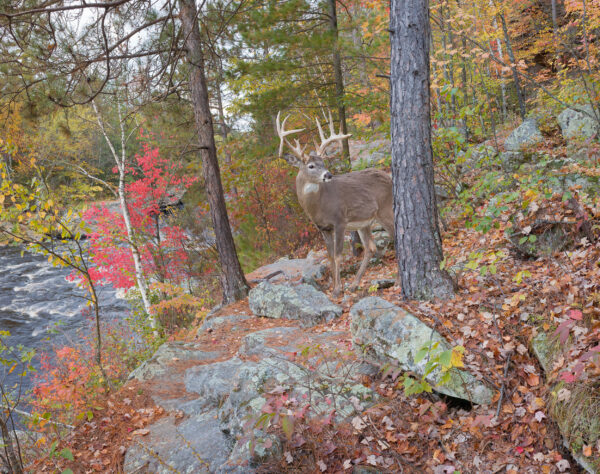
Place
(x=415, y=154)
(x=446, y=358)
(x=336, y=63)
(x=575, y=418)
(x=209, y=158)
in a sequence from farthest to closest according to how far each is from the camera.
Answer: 1. (x=336, y=63)
2. (x=209, y=158)
3. (x=415, y=154)
4. (x=575, y=418)
5. (x=446, y=358)

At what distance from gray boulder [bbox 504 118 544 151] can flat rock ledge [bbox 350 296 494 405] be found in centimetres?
728

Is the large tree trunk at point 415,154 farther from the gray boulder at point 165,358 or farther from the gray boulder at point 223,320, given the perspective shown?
the gray boulder at point 223,320

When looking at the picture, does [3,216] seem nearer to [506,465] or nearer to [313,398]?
[313,398]

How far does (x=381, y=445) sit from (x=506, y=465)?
0.84 meters

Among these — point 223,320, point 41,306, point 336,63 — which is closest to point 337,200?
point 223,320

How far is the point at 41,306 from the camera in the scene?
14727mm

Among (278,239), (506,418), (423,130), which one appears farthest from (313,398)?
(278,239)

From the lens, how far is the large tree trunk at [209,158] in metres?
7.61

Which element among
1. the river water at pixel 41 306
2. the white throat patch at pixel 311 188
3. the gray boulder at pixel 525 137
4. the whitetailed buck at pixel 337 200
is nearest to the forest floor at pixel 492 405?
the whitetailed buck at pixel 337 200

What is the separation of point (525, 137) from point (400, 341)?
8383mm

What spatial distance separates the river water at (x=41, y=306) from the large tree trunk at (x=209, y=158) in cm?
576

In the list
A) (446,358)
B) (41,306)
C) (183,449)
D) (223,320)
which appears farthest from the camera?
(41,306)

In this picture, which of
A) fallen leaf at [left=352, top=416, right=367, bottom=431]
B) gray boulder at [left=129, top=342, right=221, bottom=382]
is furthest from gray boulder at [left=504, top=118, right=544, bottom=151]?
fallen leaf at [left=352, top=416, right=367, bottom=431]

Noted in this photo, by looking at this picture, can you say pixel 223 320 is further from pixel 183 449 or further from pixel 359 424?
pixel 359 424
